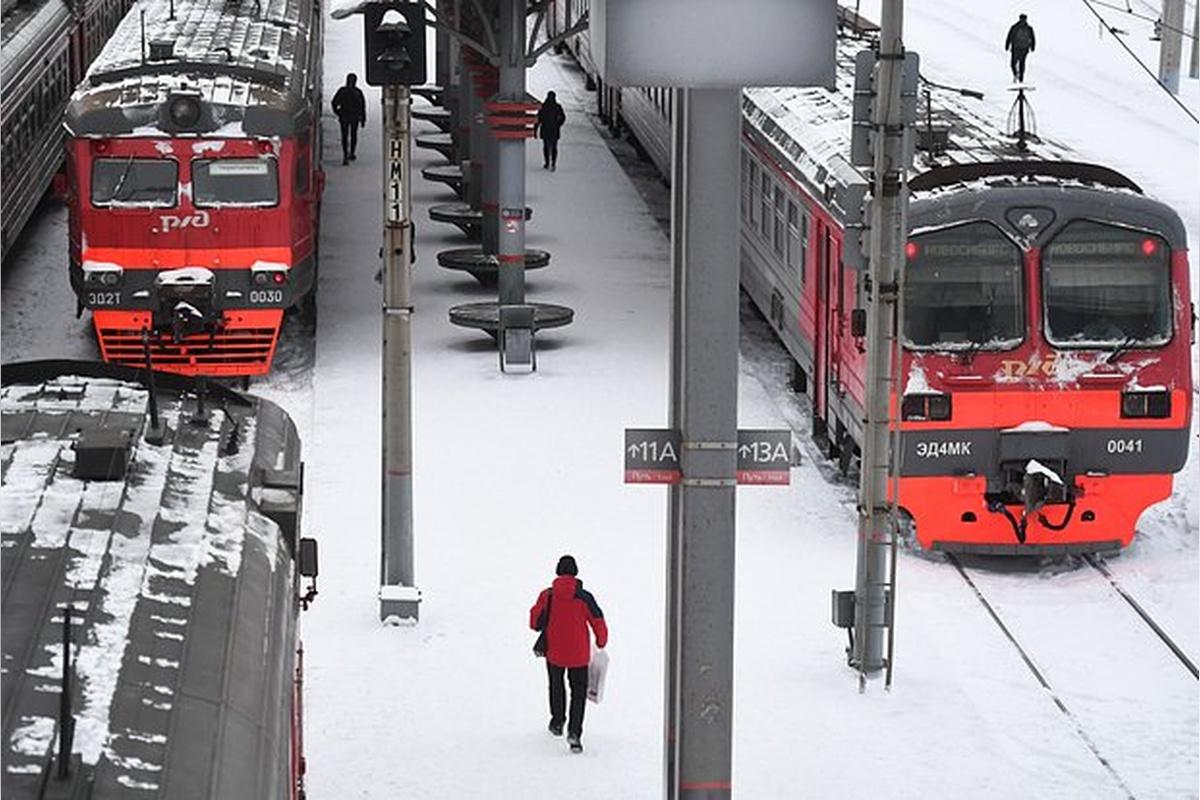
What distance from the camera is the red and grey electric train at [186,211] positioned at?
2242 cm

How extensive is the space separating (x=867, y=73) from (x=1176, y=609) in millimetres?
4320

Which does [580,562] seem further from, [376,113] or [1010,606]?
[376,113]

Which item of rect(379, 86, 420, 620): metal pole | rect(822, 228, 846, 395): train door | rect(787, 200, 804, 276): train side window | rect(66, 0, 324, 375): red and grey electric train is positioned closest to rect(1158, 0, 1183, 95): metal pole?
rect(787, 200, 804, 276): train side window

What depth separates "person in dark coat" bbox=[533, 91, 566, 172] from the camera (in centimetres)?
3438

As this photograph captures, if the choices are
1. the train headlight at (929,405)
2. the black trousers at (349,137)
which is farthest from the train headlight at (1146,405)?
the black trousers at (349,137)

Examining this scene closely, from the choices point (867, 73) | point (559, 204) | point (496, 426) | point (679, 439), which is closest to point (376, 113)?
point (559, 204)

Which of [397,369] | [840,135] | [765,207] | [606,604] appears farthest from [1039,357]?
[765,207]

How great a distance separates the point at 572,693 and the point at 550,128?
21.4 meters

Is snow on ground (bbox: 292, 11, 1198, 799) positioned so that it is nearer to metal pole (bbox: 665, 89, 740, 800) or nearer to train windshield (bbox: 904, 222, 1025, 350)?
train windshield (bbox: 904, 222, 1025, 350)

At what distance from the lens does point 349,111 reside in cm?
3450

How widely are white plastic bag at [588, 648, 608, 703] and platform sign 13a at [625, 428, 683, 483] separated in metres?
4.00

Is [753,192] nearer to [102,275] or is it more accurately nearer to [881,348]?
[102,275]

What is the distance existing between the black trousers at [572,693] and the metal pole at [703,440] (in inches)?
135

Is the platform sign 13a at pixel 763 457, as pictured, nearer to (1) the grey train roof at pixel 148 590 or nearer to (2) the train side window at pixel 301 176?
(1) the grey train roof at pixel 148 590
